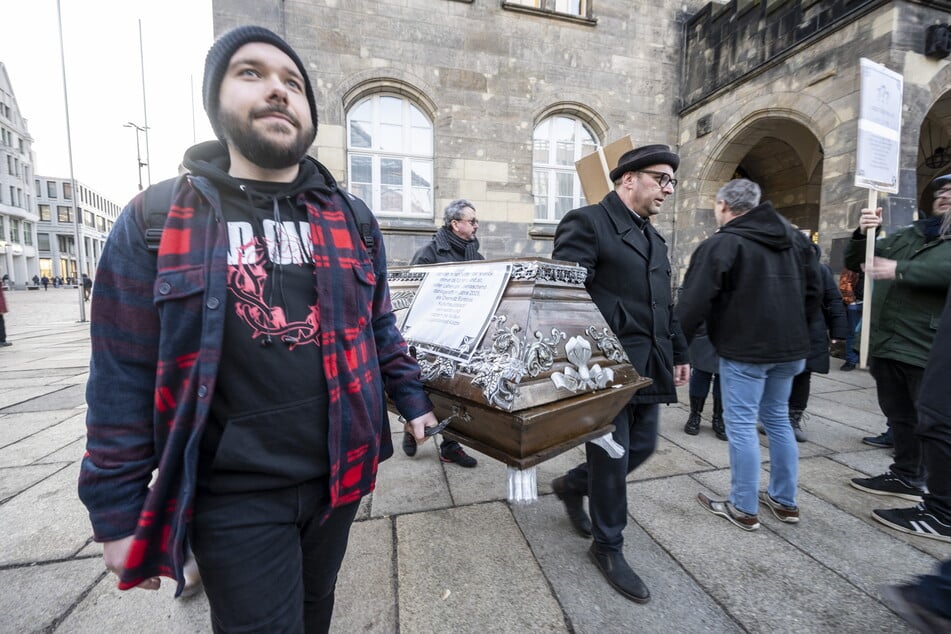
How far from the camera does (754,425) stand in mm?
2332

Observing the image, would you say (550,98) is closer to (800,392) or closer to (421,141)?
(421,141)

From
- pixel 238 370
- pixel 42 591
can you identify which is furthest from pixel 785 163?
pixel 42 591

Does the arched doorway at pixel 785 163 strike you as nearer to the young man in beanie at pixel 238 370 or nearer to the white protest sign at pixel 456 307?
the white protest sign at pixel 456 307

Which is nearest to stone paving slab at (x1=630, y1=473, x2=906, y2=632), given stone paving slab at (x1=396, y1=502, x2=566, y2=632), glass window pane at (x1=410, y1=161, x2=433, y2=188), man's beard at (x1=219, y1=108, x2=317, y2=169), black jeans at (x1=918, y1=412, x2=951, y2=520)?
black jeans at (x1=918, y1=412, x2=951, y2=520)

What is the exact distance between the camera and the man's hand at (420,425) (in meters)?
1.34

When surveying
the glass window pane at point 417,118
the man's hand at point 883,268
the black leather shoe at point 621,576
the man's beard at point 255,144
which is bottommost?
the black leather shoe at point 621,576

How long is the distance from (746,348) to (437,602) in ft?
6.56

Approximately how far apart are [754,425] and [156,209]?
2802mm

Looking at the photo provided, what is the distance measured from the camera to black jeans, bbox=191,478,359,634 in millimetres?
977

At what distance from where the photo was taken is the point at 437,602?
179 cm

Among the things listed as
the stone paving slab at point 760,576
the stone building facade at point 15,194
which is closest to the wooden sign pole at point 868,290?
the stone paving slab at point 760,576

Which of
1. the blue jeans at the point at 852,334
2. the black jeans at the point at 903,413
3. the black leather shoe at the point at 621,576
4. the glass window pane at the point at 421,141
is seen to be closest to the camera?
the black leather shoe at the point at 621,576

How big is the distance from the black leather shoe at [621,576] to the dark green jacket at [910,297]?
7.57 feet

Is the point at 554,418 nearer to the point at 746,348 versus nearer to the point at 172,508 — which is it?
the point at 172,508
